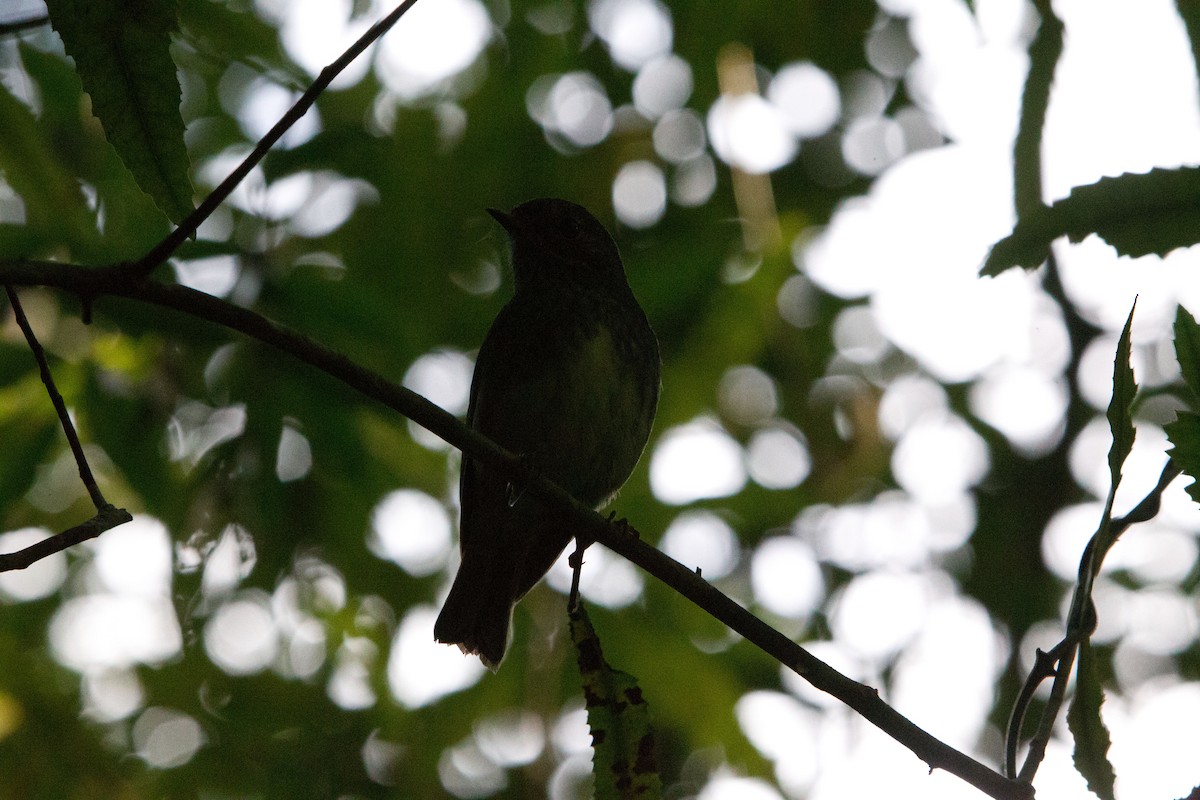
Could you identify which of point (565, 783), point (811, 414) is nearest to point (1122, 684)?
point (811, 414)

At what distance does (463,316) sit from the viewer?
4.46 meters

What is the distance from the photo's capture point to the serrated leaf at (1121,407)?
175cm

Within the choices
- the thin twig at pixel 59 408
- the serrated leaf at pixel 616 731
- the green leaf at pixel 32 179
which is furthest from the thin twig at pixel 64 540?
the green leaf at pixel 32 179

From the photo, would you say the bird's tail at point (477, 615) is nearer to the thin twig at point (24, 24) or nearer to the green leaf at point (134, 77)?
the thin twig at point (24, 24)

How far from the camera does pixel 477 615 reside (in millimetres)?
4531

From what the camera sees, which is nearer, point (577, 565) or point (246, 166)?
point (246, 166)

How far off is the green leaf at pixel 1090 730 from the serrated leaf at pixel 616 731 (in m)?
0.80

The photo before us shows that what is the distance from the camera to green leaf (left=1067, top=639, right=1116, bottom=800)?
2.02 metres

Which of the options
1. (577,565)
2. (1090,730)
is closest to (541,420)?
(577,565)

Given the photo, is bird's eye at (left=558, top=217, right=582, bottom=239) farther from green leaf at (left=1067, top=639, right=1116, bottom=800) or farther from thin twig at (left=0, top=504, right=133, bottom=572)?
green leaf at (left=1067, top=639, right=1116, bottom=800)

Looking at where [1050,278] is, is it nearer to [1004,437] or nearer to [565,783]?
[1004,437]

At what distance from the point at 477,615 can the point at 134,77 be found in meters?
3.06

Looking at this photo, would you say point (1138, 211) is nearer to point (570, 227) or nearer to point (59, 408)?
point (59, 408)

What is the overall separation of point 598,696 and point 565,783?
3.01 metres
